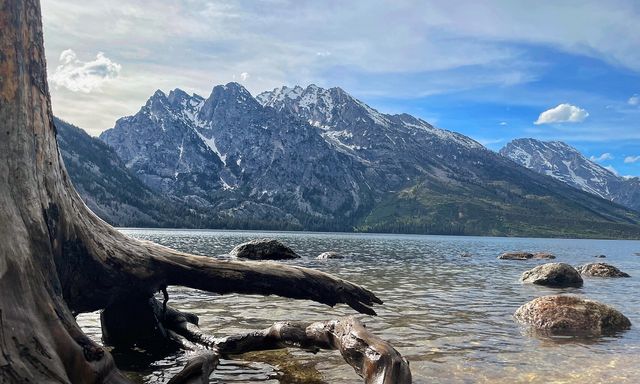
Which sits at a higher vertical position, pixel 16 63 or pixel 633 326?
pixel 16 63

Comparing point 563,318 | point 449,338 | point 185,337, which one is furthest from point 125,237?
point 563,318

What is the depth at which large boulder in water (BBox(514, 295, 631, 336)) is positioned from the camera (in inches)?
714

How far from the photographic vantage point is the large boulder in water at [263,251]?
52.2 metres

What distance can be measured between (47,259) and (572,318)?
1780 cm

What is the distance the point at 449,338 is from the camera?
16.2 m

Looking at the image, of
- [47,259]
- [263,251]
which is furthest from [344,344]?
[263,251]

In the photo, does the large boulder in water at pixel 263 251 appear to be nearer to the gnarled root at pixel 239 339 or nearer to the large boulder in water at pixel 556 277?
the large boulder in water at pixel 556 277

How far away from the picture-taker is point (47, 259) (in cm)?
874

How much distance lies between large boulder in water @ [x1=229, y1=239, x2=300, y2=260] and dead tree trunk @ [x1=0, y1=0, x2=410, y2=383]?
130ft

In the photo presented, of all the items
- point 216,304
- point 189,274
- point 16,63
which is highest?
point 16,63

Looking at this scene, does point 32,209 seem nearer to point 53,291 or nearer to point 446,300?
point 53,291

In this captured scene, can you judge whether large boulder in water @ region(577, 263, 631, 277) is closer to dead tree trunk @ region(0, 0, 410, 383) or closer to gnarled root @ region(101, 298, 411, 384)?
gnarled root @ region(101, 298, 411, 384)

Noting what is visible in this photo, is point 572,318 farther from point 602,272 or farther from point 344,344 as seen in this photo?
point 602,272

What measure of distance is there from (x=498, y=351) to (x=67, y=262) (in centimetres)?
1194
